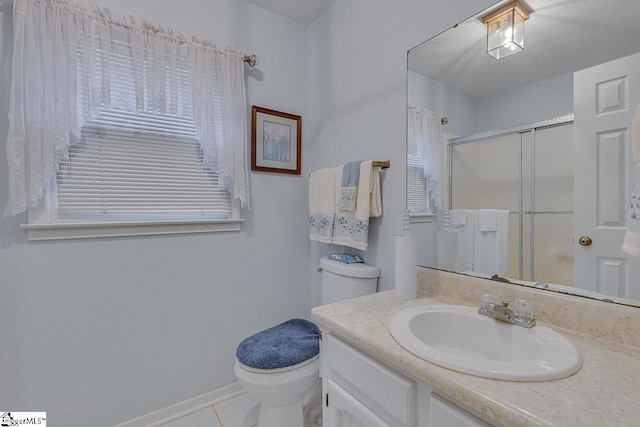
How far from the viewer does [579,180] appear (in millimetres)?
834

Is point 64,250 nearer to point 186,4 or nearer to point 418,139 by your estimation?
point 186,4

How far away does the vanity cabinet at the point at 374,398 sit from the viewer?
2.04 feet

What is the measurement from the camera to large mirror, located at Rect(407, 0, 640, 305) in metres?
0.78

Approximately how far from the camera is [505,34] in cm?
100

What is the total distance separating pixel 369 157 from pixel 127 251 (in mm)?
1327

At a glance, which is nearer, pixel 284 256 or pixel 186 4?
pixel 186 4

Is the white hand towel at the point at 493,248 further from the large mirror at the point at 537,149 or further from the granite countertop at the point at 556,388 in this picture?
the granite countertop at the point at 556,388

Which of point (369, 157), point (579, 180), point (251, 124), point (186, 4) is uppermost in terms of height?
point (186, 4)

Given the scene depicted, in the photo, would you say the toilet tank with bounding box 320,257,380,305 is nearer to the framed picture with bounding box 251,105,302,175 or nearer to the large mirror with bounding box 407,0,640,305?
the large mirror with bounding box 407,0,640,305

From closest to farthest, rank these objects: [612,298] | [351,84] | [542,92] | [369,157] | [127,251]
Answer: [612,298] → [542,92] → [127,251] → [369,157] → [351,84]

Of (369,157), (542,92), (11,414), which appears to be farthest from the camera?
(369,157)

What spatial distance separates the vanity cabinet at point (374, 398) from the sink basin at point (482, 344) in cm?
8

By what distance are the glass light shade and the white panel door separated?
0.23 metres

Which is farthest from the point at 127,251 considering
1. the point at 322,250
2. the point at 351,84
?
the point at 351,84
